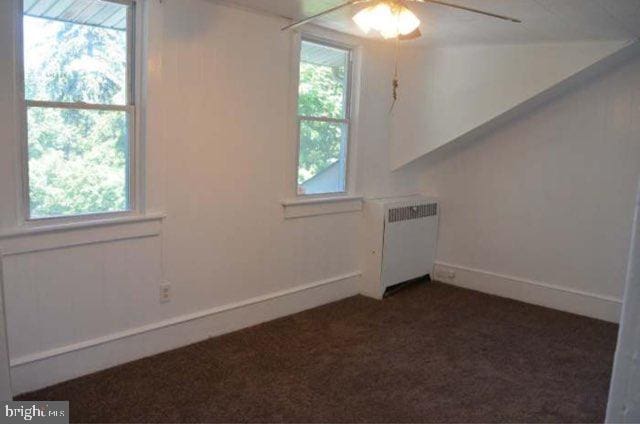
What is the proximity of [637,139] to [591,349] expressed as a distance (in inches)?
61.4

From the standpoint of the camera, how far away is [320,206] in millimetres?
3963

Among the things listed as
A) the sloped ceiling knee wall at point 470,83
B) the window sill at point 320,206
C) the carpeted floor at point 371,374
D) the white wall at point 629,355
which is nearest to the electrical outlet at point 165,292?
the carpeted floor at point 371,374

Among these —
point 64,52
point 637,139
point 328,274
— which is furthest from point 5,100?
point 637,139

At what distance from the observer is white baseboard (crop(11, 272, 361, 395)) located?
2.62 m

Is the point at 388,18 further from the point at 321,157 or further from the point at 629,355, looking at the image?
the point at 629,355

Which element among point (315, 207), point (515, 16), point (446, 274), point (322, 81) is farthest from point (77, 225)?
point (446, 274)

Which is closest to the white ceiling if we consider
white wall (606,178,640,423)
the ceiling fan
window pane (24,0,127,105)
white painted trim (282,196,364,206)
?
the ceiling fan

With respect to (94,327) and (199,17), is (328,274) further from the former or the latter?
(199,17)

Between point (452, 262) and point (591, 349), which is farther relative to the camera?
point (452, 262)

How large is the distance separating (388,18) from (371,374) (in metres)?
1.92

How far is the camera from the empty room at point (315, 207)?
A: 8.43 ft

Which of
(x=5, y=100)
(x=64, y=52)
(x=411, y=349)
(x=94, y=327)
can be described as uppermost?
(x=64, y=52)

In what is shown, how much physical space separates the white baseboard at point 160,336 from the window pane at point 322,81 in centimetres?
136

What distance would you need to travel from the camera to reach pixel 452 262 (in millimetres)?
A: 4828
